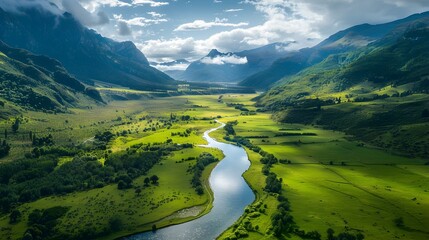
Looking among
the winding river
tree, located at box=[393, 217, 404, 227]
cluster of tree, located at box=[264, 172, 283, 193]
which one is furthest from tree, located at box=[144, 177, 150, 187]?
tree, located at box=[393, 217, 404, 227]

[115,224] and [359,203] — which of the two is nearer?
[115,224]

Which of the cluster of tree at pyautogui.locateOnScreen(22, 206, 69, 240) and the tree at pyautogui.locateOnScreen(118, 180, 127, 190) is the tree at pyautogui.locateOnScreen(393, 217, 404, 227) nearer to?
the tree at pyautogui.locateOnScreen(118, 180, 127, 190)

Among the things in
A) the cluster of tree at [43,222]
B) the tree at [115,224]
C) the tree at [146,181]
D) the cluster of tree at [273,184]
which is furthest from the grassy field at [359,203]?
the cluster of tree at [43,222]

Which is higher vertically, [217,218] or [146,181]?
[146,181]

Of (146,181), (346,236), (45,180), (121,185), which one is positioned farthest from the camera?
(146,181)

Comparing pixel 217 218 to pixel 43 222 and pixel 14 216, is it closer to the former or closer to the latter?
pixel 43 222

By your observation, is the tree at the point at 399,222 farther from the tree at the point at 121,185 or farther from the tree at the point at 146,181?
the tree at the point at 121,185

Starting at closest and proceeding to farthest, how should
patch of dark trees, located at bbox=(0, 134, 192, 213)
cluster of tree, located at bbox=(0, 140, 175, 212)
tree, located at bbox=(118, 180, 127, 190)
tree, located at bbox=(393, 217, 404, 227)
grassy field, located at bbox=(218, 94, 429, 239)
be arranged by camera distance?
grassy field, located at bbox=(218, 94, 429, 239) → tree, located at bbox=(393, 217, 404, 227) → patch of dark trees, located at bbox=(0, 134, 192, 213) → cluster of tree, located at bbox=(0, 140, 175, 212) → tree, located at bbox=(118, 180, 127, 190)

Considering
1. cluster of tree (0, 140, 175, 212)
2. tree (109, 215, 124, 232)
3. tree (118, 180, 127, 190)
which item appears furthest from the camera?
tree (118, 180, 127, 190)

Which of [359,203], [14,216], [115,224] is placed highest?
[14,216]

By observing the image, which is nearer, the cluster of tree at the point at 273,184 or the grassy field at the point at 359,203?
the grassy field at the point at 359,203

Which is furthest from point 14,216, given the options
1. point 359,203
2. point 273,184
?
point 359,203

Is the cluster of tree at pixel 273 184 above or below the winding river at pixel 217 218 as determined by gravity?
above
